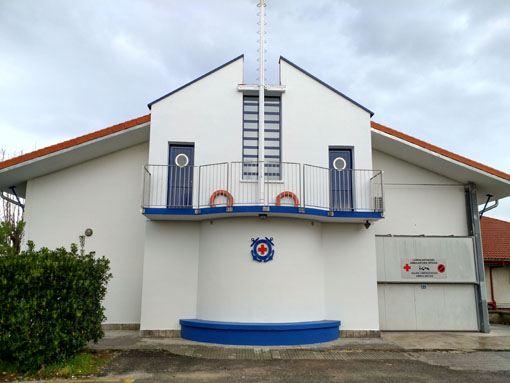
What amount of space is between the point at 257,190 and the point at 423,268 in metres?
5.69

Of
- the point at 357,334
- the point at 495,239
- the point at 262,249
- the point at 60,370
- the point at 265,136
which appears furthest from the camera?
the point at 495,239

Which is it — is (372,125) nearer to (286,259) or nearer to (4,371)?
(286,259)

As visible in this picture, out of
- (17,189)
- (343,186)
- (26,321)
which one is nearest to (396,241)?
(343,186)

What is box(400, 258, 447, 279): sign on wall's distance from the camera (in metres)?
13.0

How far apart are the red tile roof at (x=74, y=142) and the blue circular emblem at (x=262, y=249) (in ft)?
15.2

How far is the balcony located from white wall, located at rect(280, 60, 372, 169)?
39 centimetres

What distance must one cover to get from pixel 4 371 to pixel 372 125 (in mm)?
10338

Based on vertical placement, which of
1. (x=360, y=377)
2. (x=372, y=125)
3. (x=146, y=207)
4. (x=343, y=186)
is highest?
(x=372, y=125)

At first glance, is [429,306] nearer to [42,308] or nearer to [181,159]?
[181,159]

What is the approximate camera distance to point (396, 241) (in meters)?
13.1

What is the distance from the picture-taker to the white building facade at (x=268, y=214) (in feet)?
35.4

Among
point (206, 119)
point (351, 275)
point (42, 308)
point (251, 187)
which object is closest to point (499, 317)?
point (351, 275)

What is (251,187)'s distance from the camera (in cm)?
1134

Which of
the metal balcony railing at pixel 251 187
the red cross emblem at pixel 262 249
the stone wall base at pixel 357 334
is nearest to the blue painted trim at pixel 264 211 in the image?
the metal balcony railing at pixel 251 187
